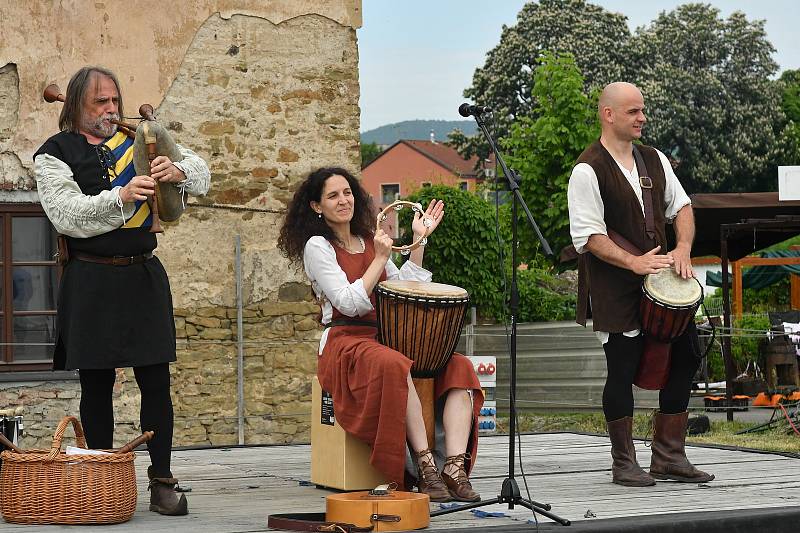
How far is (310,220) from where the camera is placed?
5.83m

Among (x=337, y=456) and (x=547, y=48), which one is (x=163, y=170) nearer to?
(x=337, y=456)

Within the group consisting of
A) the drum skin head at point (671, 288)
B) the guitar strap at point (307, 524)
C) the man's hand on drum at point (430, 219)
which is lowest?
the guitar strap at point (307, 524)

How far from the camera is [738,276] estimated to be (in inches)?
785

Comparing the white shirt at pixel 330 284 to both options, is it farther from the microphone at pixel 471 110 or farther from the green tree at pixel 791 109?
the green tree at pixel 791 109

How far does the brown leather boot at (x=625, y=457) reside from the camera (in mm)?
5844

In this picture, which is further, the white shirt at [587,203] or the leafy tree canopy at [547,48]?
the leafy tree canopy at [547,48]

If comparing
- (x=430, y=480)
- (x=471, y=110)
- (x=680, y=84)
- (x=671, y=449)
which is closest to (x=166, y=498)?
(x=430, y=480)

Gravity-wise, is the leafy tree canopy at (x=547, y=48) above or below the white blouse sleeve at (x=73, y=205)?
above

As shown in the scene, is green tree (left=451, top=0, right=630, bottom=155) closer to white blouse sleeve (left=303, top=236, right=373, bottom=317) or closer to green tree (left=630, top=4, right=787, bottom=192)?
green tree (left=630, top=4, right=787, bottom=192)

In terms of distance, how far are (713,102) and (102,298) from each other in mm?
42570

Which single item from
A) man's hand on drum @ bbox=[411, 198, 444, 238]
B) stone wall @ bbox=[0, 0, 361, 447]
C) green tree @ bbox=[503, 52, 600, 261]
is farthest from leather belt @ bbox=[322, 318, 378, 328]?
green tree @ bbox=[503, 52, 600, 261]

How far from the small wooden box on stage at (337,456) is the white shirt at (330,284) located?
0.30 m

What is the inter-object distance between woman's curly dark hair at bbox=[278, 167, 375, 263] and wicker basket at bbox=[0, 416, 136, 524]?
150 cm

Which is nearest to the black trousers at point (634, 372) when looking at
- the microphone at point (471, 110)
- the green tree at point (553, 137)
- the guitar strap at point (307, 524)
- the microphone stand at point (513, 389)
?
the microphone stand at point (513, 389)
